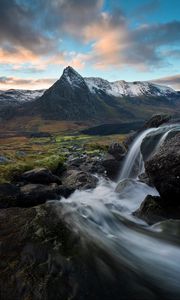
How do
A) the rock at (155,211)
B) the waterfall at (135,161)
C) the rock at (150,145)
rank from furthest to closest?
1. the waterfall at (135,161)
2. the rock at (150,145)
3. the rock at (155,211)

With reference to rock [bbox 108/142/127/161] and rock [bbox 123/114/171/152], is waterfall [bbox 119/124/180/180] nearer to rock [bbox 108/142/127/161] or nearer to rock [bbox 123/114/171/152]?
rock [bbox 108/142/127/161]

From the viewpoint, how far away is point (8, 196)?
68.6 ft

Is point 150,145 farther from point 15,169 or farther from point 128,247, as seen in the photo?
point 128,247

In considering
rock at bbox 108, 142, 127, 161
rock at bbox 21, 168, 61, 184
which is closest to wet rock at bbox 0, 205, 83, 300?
rock at bbox 21, 168, 61, 184

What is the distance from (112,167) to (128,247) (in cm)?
2251

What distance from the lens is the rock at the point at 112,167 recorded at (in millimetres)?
36338

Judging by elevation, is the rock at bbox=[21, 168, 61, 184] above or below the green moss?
above

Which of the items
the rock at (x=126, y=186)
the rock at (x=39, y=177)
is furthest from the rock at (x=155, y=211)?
the rock at (x=39, y=177)

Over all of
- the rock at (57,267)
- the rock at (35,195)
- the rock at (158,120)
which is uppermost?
the rock at (158,120)

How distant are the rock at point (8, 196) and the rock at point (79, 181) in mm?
8211

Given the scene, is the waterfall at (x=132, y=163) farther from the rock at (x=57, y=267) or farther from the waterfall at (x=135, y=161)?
the rock at (x=57, y=267)

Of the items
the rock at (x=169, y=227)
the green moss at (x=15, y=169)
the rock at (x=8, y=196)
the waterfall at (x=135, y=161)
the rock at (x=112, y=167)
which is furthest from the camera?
the rock at (x=112, y=167)

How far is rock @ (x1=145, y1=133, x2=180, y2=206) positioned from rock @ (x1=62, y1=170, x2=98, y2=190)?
10.9 m

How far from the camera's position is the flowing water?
1113 cm
